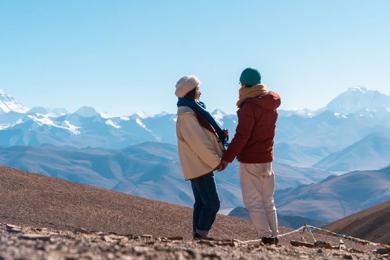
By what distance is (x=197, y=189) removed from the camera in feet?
27.8

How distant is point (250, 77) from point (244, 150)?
3.27 feet

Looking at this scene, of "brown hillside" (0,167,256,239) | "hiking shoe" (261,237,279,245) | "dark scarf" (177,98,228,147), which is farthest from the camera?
"brown hillside" (0,167,256,239)

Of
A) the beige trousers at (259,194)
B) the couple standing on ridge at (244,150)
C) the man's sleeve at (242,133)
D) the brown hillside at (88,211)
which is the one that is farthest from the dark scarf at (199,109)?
the brown hillside at (88,211)

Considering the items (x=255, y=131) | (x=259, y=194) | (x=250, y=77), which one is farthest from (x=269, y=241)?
(x=250, y=77)

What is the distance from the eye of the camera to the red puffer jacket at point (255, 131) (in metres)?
8.12

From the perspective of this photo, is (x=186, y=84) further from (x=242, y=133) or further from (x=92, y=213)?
(x=92, y=213)

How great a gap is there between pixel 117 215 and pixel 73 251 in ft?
46.2

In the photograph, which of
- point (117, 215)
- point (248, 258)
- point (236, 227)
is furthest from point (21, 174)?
point (248, 258)

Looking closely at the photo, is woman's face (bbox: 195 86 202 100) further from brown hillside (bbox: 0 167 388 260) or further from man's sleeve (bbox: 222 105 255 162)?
brown hillside (bbox: 0 167 388 260)

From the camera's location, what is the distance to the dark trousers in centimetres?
835

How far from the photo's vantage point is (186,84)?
8281 millimetres

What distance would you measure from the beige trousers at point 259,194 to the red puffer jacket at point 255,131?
0.41 feet

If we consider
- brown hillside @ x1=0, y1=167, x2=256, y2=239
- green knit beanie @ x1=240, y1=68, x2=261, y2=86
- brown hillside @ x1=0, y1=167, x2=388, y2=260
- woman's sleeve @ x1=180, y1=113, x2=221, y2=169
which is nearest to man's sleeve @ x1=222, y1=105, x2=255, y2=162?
woman's sleeve @ x1=180, y1=113, x2=221, y2=169

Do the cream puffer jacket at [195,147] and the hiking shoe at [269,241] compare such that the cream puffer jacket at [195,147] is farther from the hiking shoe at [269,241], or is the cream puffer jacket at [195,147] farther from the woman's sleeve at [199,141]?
the hiking shoe at [269,241]
